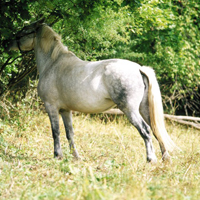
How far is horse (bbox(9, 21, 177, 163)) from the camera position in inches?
167

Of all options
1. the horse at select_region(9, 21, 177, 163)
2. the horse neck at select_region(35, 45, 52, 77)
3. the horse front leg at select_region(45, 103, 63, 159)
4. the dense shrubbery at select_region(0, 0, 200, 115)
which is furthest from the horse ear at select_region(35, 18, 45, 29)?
the horse front leg at select_region(45, 103, 63, 159)

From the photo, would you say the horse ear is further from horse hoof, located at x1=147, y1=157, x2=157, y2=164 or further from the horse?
horse hoof, located at x1=147, y1=157, x2=157, y2=164

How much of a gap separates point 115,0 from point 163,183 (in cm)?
289

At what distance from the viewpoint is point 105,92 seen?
169 inches

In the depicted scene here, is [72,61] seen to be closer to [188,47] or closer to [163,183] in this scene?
[163,183]

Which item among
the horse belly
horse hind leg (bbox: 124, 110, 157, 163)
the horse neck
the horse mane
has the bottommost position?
horse hind leg (bbox: 124, 110, 157, 163)

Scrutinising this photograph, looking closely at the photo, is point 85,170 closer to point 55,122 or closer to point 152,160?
point 152,160

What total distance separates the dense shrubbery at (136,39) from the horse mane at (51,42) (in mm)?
351

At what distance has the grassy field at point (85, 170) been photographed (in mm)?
2715

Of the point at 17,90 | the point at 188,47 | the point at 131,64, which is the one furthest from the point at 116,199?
the point at 188,47

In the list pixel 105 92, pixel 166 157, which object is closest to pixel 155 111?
pixel 166 157

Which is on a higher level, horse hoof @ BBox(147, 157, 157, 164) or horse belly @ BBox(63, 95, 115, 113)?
horse belly @ BBox(63, 95, 115, 113)

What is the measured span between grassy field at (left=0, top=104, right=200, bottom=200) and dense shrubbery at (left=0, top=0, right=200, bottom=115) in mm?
1480

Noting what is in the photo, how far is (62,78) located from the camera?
15.7 ft
